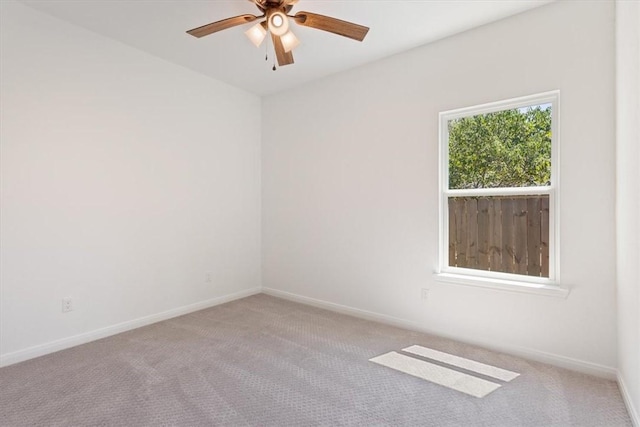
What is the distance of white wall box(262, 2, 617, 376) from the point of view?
2463 mm

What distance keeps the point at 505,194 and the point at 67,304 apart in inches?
148

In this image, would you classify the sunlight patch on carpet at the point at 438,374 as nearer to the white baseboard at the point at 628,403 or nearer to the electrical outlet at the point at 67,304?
the white baseboard at the point at 628,403

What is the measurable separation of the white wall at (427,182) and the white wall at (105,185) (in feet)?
2.70

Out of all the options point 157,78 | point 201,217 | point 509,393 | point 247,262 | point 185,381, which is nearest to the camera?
point 509,393

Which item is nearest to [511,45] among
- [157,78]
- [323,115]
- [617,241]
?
[617,241]

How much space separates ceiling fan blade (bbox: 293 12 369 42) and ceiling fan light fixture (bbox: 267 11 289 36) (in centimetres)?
9

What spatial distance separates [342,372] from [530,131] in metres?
2.33

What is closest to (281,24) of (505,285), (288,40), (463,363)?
(288,40)

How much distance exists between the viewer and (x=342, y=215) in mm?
3963

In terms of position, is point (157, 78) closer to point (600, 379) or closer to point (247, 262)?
point (247, 262)

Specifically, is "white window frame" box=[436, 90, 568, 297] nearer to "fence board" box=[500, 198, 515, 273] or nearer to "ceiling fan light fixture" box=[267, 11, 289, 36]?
"fence board" box=[500, 198, 515, 273]

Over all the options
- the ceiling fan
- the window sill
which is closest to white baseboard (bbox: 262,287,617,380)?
the window sill

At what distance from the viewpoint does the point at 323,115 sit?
411 cm

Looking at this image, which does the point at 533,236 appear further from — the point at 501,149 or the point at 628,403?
the point at 628,403
